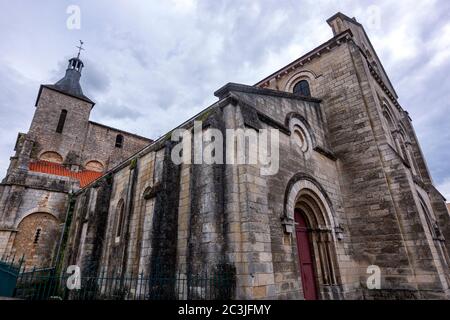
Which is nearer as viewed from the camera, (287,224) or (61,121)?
(287,224)

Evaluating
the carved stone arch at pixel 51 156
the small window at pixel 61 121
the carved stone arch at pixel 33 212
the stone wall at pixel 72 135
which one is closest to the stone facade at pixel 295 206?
the carved stone arch at pixel 33 212

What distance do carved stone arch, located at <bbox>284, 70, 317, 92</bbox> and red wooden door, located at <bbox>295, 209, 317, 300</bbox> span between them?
23.3 feet

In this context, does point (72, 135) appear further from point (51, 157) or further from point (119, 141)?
point (119, 141)

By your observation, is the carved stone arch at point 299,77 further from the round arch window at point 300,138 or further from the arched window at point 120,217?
the arched window at point 120,217

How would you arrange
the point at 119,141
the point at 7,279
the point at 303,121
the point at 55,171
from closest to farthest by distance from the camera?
the point at 7,279 < the point at 303,121 < the point at 55,171 < the point at 119,141

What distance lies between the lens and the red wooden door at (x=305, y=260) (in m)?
6.51

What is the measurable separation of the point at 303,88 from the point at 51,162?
1939cm

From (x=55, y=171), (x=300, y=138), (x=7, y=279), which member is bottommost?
(x=7, y=279)

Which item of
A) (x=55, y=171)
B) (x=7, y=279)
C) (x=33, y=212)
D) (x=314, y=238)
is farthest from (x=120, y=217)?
(x=55, y=171)

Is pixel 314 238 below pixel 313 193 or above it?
below

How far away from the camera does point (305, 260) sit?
22.6 feet

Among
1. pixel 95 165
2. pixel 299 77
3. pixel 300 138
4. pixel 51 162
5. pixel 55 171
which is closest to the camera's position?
pixel 300 138

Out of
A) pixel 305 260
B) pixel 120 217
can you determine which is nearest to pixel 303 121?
pixel 305 260
